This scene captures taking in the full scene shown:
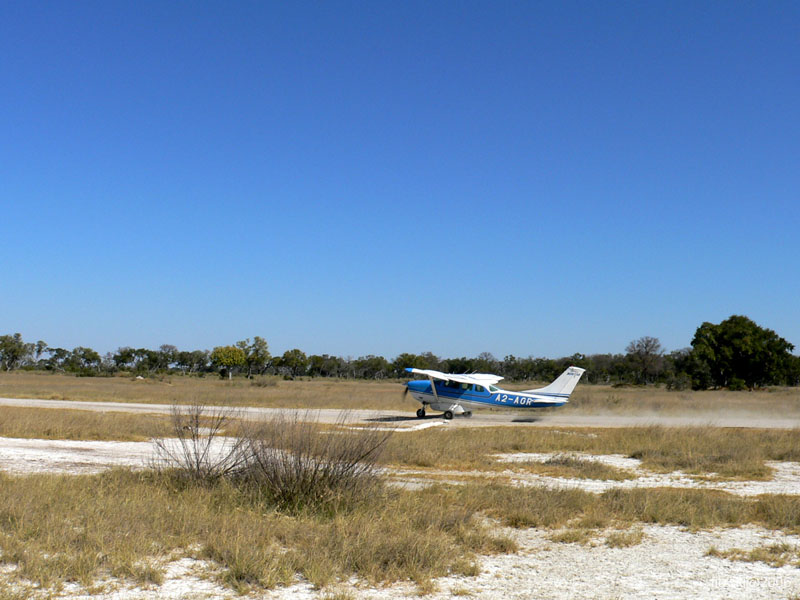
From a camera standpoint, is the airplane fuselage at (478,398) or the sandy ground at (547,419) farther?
the airplane fuselage at (478,398)

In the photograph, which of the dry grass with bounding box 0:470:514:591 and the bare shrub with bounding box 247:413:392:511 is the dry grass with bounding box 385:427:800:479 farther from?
the dry grass with bounding box 0:470:514:591

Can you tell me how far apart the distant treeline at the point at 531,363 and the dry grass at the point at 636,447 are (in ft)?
166

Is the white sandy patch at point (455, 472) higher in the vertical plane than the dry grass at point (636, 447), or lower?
lower

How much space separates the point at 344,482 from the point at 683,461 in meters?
10.9

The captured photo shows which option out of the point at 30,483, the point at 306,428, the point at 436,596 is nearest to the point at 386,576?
the point at 436,596

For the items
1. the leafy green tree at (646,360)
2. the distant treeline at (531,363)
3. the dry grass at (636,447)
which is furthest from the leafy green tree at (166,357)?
the dry grass at (636,447)

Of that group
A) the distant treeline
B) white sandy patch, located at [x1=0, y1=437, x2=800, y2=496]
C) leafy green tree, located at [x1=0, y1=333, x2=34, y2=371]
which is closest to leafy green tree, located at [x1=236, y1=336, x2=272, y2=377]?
the distant treeline

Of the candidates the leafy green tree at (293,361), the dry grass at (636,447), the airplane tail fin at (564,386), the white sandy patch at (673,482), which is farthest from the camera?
the leafy green tree at (293,361)

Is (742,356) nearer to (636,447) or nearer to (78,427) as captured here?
(636,447)

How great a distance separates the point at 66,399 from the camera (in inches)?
1859

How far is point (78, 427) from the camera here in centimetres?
2516

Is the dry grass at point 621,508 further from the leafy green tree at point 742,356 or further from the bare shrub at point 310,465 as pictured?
the leafy green tree at point 742,356

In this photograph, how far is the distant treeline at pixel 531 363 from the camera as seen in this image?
242ft

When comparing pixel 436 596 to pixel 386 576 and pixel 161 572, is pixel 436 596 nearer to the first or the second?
pixel 386 576
